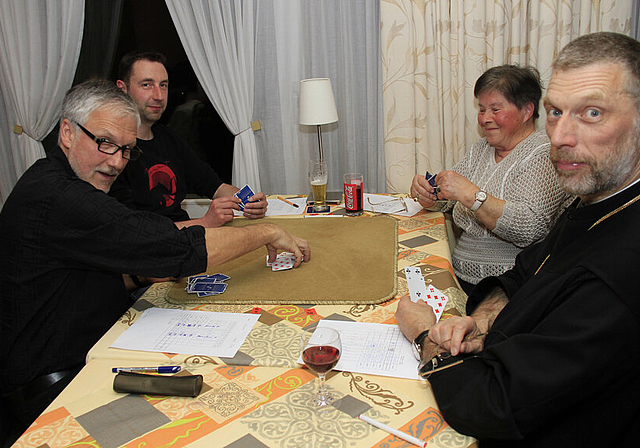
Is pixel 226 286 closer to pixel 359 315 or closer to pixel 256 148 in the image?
pixel 359 315

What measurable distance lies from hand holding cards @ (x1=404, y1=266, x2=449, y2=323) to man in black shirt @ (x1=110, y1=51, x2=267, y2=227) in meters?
0.98

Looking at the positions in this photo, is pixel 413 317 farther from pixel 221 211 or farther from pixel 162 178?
pixel 162 178

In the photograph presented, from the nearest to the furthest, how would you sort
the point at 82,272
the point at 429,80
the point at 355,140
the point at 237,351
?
the point at 237,351, the point at 82,272, the point at 429,80, the point at 355,140

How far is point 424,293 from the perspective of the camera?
5.18 feet

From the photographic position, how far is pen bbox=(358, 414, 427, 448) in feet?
3.23

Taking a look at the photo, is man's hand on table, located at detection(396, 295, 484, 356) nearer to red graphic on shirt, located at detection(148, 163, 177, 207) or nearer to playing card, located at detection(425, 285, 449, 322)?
playing card, located at detection(425, 285, 449, 322)

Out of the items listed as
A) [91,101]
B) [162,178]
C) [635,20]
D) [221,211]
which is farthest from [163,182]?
[635,20]

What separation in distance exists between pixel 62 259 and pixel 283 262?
74cm

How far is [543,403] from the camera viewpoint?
98cm

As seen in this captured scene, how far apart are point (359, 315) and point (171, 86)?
284 cm

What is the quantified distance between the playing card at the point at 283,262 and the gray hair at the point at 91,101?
0.73m

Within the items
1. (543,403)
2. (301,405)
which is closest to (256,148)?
(301,405)

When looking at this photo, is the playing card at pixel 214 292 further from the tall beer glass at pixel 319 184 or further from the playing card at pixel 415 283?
the tall beer glass at pixel 319 184

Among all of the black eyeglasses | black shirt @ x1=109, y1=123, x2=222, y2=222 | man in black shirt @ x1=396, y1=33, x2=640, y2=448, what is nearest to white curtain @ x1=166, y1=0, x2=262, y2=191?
black shirt @ x1=109, y1=123, x2=222, y2=222
